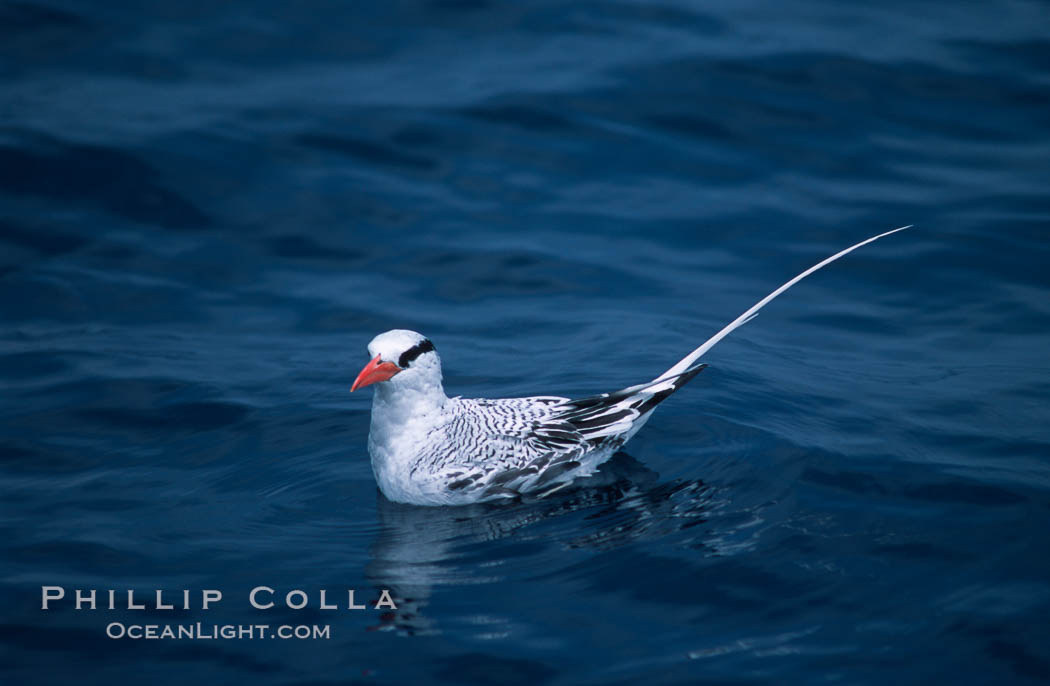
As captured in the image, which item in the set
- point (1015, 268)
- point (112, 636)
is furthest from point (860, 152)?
point (112, 636)

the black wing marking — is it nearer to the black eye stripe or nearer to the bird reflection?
the bird reflection

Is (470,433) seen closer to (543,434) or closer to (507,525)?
(543,434)

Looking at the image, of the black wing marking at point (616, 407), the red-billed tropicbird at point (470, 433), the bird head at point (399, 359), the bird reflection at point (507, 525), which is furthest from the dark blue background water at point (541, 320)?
the bird head at point (399, 359)

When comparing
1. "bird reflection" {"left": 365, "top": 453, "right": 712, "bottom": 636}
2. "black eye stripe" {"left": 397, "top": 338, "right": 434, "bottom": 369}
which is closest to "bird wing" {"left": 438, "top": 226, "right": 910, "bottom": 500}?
"bird reflection" {"left": 365, "top": 453, "right": 712, "bottom": 636}

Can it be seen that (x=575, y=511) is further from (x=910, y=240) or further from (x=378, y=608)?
(x=910, y=240)

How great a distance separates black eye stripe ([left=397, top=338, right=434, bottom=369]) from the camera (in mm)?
10094

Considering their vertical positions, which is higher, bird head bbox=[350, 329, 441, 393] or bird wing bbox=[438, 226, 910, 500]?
bird head bbox=[350, 329, 441, 393]

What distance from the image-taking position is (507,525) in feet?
32.7

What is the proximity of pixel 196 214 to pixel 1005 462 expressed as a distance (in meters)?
12.3

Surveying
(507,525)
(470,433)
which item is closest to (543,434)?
(470,433)

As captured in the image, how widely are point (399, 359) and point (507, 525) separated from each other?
1.86 metres

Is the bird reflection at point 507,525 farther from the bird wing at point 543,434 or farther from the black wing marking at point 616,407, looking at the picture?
the black wing marking at point 616,407

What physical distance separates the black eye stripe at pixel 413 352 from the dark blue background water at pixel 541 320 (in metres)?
1.44

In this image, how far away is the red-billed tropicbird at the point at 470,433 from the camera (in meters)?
10.2
